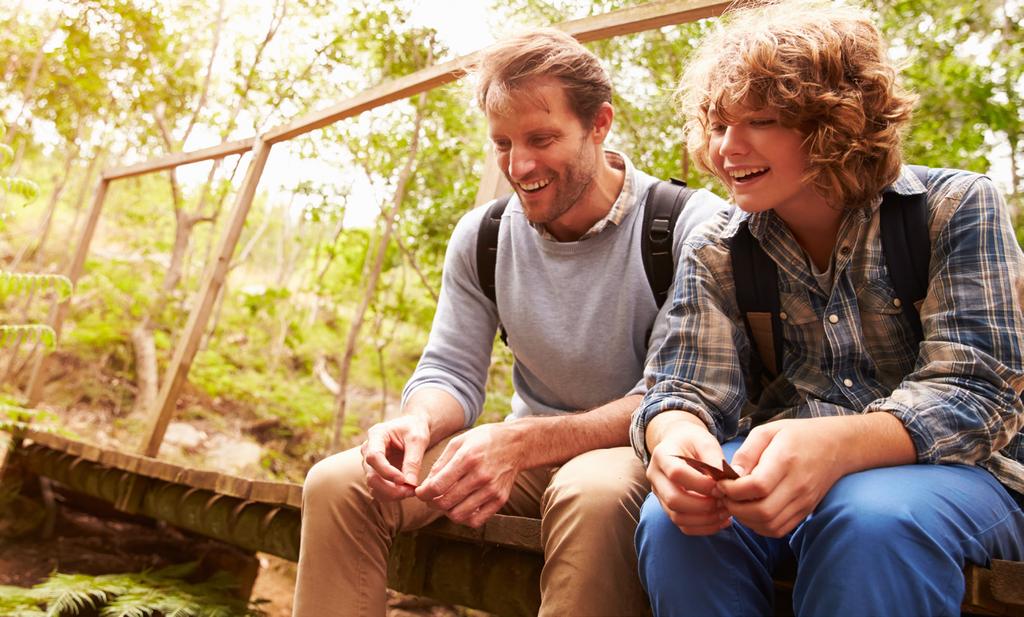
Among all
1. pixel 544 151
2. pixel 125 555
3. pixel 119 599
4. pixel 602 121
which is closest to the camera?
pixel 544 151

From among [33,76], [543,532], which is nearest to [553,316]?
[543,532]

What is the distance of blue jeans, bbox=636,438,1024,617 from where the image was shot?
1.14 meters

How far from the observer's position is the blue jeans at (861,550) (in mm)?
1139

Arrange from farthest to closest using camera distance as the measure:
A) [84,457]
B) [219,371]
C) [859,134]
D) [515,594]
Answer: [219,371] < [84,457] < [515,594] < [859,134]

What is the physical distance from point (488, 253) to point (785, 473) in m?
1.36

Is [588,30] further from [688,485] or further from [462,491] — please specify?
[688,485]

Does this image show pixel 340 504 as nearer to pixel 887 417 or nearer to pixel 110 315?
pixel 887 417

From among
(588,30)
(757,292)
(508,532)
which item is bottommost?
(508,532)

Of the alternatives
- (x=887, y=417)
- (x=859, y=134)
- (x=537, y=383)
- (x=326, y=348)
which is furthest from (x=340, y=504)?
(x=326, y=348)

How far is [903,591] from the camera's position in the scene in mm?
1125

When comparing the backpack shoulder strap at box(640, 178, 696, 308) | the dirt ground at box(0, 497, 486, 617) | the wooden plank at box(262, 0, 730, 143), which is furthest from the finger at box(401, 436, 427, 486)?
the dirt ground at box(0, 497, 486, 617)

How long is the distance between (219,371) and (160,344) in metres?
1.01

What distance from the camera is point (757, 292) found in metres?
1.70

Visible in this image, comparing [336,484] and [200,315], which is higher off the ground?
[200,315]
